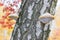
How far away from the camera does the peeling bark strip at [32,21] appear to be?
2.47ft

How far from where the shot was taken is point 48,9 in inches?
30.3

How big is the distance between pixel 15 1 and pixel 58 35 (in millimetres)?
981

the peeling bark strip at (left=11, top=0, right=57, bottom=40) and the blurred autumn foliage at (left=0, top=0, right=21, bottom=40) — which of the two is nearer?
the peeling bark strip at (left=11, top=0, right=57, bottom=40)

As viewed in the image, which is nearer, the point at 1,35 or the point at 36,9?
the point at 36,9

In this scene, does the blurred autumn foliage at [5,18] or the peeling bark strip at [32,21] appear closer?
the peeling bark strip at [32,21]

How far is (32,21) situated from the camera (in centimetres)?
76

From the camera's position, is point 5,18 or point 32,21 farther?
point 5,18

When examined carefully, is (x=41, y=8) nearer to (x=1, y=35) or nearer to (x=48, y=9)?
(x=48, y=9)

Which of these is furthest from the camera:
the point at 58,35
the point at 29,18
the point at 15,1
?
the point at 58,35

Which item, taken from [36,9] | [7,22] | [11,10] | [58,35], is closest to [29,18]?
[36,9]

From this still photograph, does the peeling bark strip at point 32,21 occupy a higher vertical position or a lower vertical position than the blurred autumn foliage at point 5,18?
higher

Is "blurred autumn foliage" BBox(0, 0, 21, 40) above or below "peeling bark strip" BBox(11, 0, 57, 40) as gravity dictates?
below

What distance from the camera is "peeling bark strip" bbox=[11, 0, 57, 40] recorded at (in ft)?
2.47

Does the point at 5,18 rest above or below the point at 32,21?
A: below
